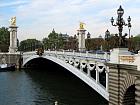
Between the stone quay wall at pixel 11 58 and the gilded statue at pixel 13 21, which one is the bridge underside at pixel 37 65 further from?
the gilded statue at pixel 13 21

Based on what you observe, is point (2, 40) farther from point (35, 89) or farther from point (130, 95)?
point (130, 95)

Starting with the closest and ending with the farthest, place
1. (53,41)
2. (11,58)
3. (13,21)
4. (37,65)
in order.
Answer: (37,65) → (11,58) → (13,21) → (53,41)

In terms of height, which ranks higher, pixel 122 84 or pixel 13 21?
pixel 13 21

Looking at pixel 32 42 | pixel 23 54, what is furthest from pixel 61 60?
pixel 32 42

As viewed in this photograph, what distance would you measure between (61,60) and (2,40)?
83.8 m

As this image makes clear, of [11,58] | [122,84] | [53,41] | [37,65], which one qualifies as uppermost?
[53,41]

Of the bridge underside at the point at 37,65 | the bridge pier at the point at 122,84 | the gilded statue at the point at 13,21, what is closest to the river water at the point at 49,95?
the bridge pier at the point at 122,84

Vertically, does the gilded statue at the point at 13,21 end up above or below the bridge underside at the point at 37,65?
above

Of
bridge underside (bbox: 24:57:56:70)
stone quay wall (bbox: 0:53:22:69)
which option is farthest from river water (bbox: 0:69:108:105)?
stone quay wall (bbox: 0:53:22:69)

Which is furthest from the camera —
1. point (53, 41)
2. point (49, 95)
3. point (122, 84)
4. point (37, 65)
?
point (53, 41)

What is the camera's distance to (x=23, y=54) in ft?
263

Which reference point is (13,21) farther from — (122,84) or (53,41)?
(122,84)

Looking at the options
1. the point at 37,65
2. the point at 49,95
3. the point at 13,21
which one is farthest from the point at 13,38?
the point at 49,95

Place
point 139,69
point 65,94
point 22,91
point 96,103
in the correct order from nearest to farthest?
point 139,69 → point 96,103 → point 65,94 → point 22,91
